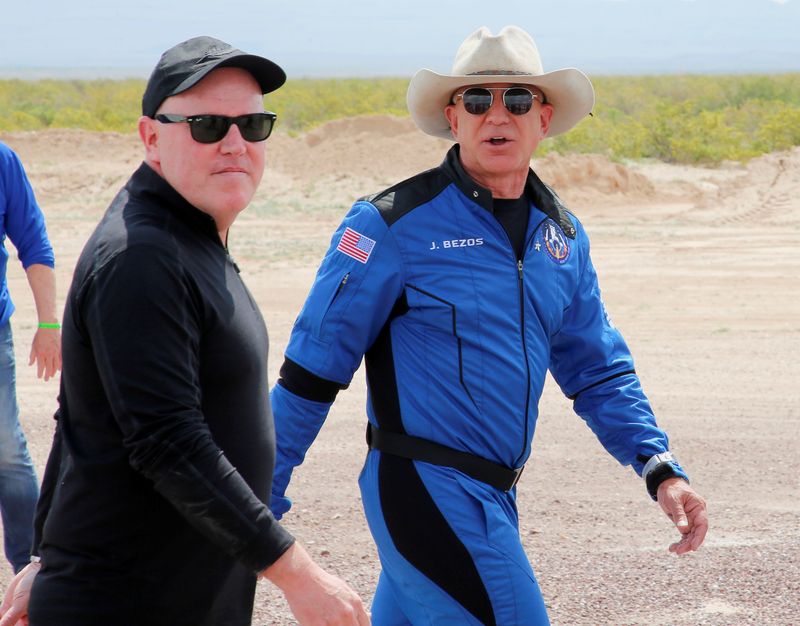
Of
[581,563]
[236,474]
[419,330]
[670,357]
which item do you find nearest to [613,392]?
[419,330]

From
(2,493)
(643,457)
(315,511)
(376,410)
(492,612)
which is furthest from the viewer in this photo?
(315,511)

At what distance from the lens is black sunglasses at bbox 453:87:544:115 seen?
3570 millimetres

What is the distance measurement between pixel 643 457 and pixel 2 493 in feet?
8.21

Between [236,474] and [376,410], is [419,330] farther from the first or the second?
[236,474]

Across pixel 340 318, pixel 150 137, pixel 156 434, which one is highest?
pixel 150 137

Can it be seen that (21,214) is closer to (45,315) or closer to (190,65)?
(45,315)

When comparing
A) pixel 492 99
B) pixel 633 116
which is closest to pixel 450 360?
pixel 492 99

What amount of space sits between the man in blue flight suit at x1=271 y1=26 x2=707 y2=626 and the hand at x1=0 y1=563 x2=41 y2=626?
31.0 inches

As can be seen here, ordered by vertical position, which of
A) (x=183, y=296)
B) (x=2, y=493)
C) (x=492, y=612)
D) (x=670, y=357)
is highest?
(x=183, y=296)

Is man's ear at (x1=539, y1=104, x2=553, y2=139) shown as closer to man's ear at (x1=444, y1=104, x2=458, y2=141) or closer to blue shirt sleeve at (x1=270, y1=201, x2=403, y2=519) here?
man's ear at (x1=444, y1=104, x2=458, y2=141)

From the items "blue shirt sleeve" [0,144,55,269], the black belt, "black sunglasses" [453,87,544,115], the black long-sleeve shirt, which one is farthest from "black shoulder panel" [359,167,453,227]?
"blue shirt sleeve" [0,144,55,269]

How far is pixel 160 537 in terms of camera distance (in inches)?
92.2

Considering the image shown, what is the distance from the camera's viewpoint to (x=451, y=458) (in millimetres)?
3176

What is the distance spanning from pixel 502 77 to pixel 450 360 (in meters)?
0.89
